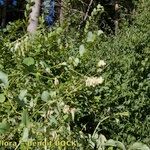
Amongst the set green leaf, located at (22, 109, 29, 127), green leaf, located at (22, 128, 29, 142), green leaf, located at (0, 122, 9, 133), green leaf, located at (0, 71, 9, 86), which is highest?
green leaf, located at (0, 71, 9, 86)

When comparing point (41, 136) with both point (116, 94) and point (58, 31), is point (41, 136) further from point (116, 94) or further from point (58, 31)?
point (116, 94)

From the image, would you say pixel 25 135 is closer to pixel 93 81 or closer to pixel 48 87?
pixel 93 81

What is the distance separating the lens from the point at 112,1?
22531mm

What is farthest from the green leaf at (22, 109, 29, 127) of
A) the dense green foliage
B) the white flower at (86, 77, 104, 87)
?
the white flower at (86, 77, 104, 87)

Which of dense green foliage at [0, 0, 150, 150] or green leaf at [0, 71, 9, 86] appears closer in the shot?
green leaf at [0, 71, 9, 86]

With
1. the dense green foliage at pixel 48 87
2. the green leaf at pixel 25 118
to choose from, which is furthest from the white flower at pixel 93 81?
the green leaf at pixel 25 118

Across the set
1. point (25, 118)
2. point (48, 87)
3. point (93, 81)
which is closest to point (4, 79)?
point (25, 118)

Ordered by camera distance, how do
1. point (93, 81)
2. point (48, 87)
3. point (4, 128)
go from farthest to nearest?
point (48, 87) < point (93, 81) < point (4, 128)

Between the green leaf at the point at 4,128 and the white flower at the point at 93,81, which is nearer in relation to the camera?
the green leaf at the point at 4,128

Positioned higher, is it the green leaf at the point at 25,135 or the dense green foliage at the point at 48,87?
the dense green foliage at the point at 48,87

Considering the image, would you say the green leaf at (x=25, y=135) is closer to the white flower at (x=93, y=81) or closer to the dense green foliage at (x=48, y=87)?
the dense green foliage at (x=48, y=87)

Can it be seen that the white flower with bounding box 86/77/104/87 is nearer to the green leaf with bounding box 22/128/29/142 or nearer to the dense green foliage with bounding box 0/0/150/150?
the dense green foliage with bounding box 0/0/150/150

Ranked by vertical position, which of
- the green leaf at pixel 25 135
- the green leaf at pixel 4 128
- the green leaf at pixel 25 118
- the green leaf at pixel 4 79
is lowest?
the green leaf at pixel 25 135

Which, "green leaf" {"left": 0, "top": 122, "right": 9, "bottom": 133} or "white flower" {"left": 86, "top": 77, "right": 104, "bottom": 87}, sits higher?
"white flower" {"left": 86, "top": 77, "right": 104, "bottom": 87}
